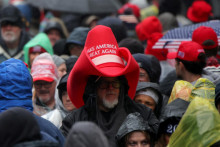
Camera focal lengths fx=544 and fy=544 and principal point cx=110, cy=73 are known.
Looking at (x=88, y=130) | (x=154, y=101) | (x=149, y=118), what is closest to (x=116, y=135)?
(x=149, y=118)

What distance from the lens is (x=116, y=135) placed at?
4.80m

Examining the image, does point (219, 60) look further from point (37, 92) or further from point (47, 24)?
point (47, 24)

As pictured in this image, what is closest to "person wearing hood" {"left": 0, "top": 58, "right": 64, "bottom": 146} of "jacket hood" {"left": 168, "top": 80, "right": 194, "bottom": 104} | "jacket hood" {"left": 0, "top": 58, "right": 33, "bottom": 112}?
"jacket hood" {"left": 0, "top": 58, "right": 33, "bottom": 112}

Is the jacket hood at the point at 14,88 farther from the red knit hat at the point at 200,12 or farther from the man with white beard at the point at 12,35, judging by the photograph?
the red knit hat at the point at 200,12

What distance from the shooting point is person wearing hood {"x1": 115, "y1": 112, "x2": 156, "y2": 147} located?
4.74 m

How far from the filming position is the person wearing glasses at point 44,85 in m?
6.57

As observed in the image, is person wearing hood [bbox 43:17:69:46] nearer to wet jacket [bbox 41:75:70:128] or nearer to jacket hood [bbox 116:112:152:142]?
wet jacket [bbox 41:75:70:128]

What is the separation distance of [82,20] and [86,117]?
6.10m

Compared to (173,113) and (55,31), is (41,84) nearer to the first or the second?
(173,113)

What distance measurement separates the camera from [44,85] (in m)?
6.67

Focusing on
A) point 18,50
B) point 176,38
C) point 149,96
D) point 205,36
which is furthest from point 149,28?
point 149,96

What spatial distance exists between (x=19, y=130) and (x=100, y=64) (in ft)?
5.73

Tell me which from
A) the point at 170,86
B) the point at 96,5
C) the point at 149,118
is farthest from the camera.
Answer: the point at 96,5

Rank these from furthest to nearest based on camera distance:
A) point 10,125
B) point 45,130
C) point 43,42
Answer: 1. point 43,42
2. point 45,130
3. point 10,125
